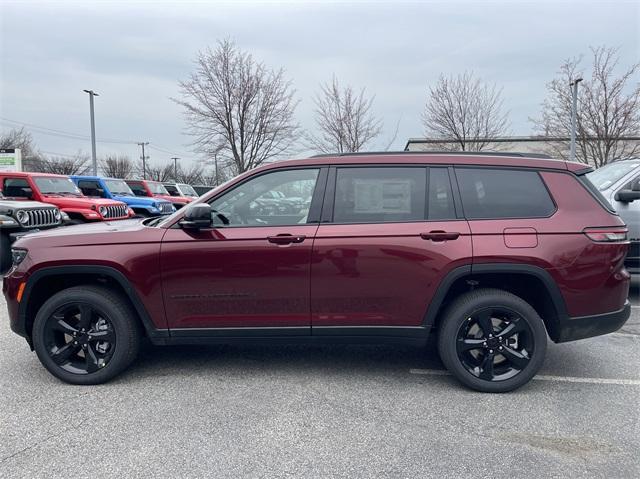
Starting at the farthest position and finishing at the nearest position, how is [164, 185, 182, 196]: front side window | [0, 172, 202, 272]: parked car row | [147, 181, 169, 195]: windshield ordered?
[164, 185, 182, 196]: front side window
[147, 181, 169, 195]: windshield
[0, 172, 202, 272]: parked car row

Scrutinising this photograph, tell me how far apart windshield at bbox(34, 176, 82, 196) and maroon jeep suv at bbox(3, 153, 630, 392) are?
8.10m

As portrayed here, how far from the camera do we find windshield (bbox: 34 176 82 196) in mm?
10578

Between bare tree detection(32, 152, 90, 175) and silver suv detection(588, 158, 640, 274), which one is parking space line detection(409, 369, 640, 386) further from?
bare tree detection(32, 152, 90, 175)

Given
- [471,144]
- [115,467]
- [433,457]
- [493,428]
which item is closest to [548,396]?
[493,428]

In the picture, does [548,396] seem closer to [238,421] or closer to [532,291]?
[532,291]

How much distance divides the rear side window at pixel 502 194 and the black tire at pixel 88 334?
2797 millimetres

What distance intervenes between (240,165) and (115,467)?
19996mm

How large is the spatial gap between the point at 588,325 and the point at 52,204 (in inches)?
408

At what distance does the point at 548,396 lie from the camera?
3.43 m

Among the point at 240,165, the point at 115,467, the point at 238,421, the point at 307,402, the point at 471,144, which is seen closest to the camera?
the point at 115,467

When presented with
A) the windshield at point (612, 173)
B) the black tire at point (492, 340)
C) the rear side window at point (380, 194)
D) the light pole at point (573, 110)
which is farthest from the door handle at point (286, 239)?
the light pole at point (573, 110)

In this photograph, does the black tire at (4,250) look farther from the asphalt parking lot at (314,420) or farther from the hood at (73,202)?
the asphalt parking lot at (314,420)

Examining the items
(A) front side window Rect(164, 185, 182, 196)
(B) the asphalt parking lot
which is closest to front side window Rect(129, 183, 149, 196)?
(A) front side window Rect(164, 185, 182, 196)

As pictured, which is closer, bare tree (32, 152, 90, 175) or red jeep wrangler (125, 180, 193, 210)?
red jeep wrangler (125, 180, 193, 210)
